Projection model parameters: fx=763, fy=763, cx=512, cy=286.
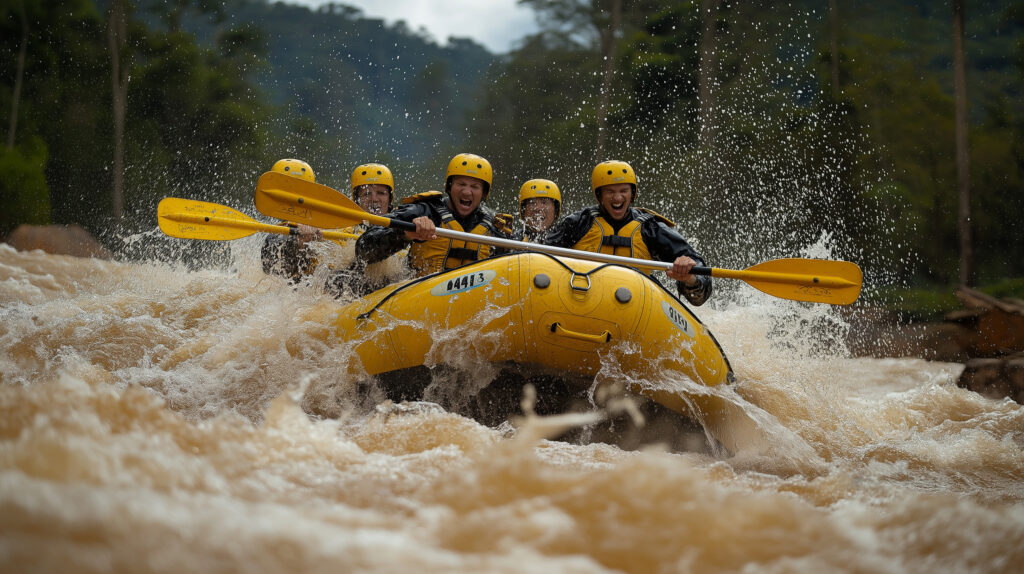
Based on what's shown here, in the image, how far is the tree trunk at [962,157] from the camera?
12.0m

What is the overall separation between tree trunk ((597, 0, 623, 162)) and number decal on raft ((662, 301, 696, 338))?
11.3m

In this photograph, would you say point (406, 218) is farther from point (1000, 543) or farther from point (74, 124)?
point (74, 124)

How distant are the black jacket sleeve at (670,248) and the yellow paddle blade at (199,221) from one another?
2505 mm

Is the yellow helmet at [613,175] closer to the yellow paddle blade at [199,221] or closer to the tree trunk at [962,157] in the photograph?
the yellow paddle blade at [199,221]

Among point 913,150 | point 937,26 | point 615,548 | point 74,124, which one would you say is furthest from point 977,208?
point 74,124

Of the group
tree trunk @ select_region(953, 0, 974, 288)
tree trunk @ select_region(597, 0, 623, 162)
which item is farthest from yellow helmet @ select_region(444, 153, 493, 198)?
tree trunk @ select_region(597, 0, 623, 162)

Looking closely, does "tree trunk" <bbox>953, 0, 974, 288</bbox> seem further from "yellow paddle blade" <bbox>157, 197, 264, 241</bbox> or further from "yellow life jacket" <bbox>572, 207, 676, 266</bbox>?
"yellow paddle blade" <bbox>157, 197, 264, 241</bbox>

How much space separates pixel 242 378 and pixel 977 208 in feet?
42.1

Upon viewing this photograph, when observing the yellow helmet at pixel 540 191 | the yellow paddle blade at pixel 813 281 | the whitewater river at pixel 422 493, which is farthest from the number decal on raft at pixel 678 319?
the yellow helmet at pixel 540 191

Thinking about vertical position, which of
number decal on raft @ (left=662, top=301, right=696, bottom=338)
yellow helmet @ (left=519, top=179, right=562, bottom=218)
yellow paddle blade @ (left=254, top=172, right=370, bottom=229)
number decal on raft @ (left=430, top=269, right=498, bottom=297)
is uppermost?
yellow helmet @ (left=519, top=179, right=562, bottom=218)

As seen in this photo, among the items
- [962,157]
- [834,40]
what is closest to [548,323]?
[962,157]

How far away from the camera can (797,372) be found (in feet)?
17.9

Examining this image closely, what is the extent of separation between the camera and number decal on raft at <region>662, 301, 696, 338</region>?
3577mm

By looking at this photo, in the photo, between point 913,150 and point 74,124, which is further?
point 74,124
